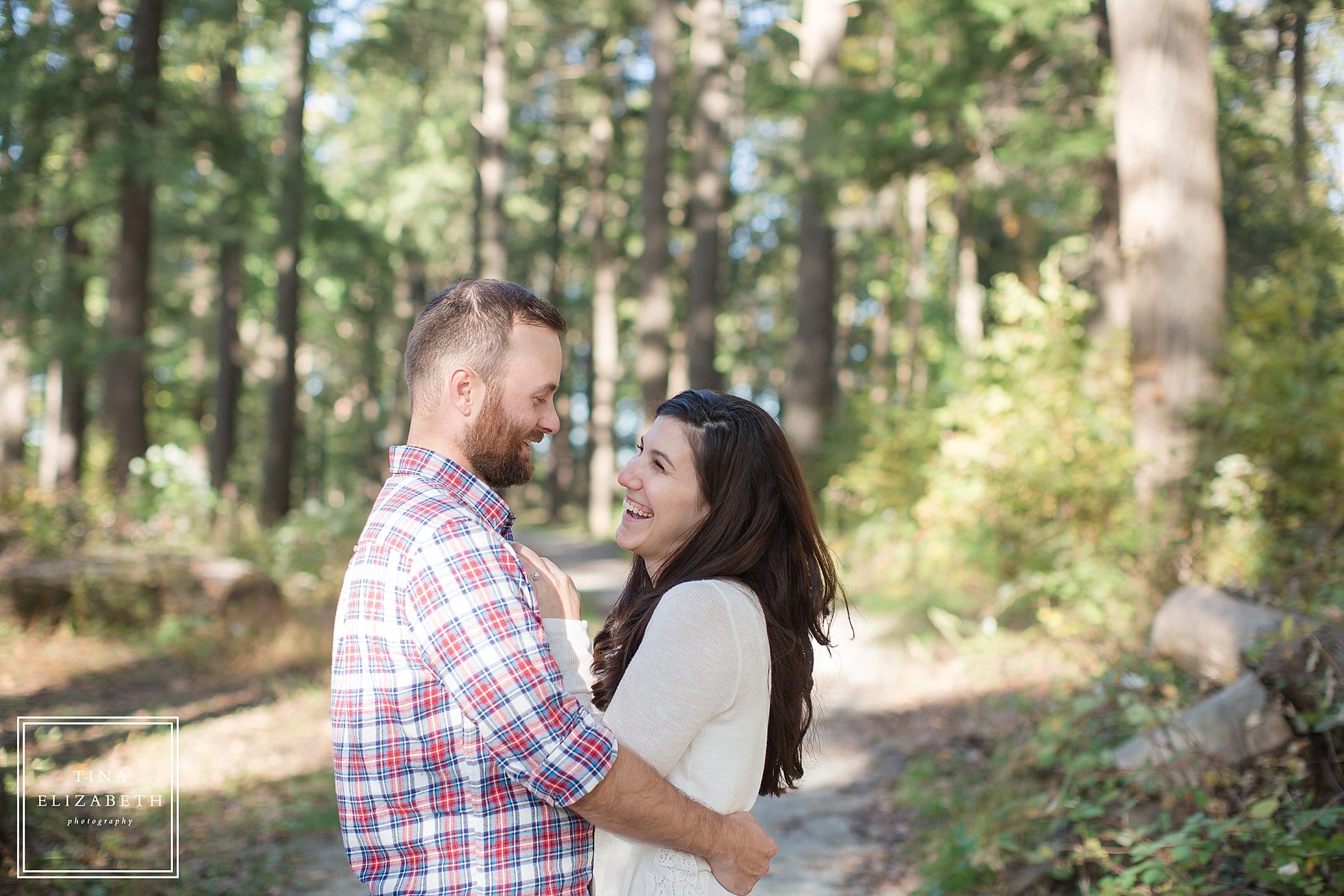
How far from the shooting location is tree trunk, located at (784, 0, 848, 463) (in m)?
16.4

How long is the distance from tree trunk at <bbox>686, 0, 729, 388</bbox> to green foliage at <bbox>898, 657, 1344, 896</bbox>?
41.3ft

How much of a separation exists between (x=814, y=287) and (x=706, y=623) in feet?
51.0

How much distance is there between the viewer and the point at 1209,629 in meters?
5.69

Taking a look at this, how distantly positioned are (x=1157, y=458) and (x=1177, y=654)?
2.53m

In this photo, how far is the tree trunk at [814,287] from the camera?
53.9 ft

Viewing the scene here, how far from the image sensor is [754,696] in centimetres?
227

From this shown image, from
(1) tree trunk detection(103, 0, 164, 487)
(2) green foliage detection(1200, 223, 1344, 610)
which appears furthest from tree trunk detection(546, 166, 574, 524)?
(2) green foliage detection(1200, 223, 1344, 610)

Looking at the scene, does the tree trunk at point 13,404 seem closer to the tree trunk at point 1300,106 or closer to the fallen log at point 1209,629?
the fallen log at point 1209,629

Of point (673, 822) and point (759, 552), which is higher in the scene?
point (759, 552)

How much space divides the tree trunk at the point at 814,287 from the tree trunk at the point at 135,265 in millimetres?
9020

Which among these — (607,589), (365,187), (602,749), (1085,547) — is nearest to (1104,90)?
(1085,547)

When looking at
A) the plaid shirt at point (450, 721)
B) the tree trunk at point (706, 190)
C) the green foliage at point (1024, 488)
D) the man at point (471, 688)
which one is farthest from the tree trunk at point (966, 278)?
the plaid shirt at point (450, 721)

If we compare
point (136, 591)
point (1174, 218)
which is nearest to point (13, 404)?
point (136, 591)

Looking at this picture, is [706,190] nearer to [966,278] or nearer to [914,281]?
[966,278]
